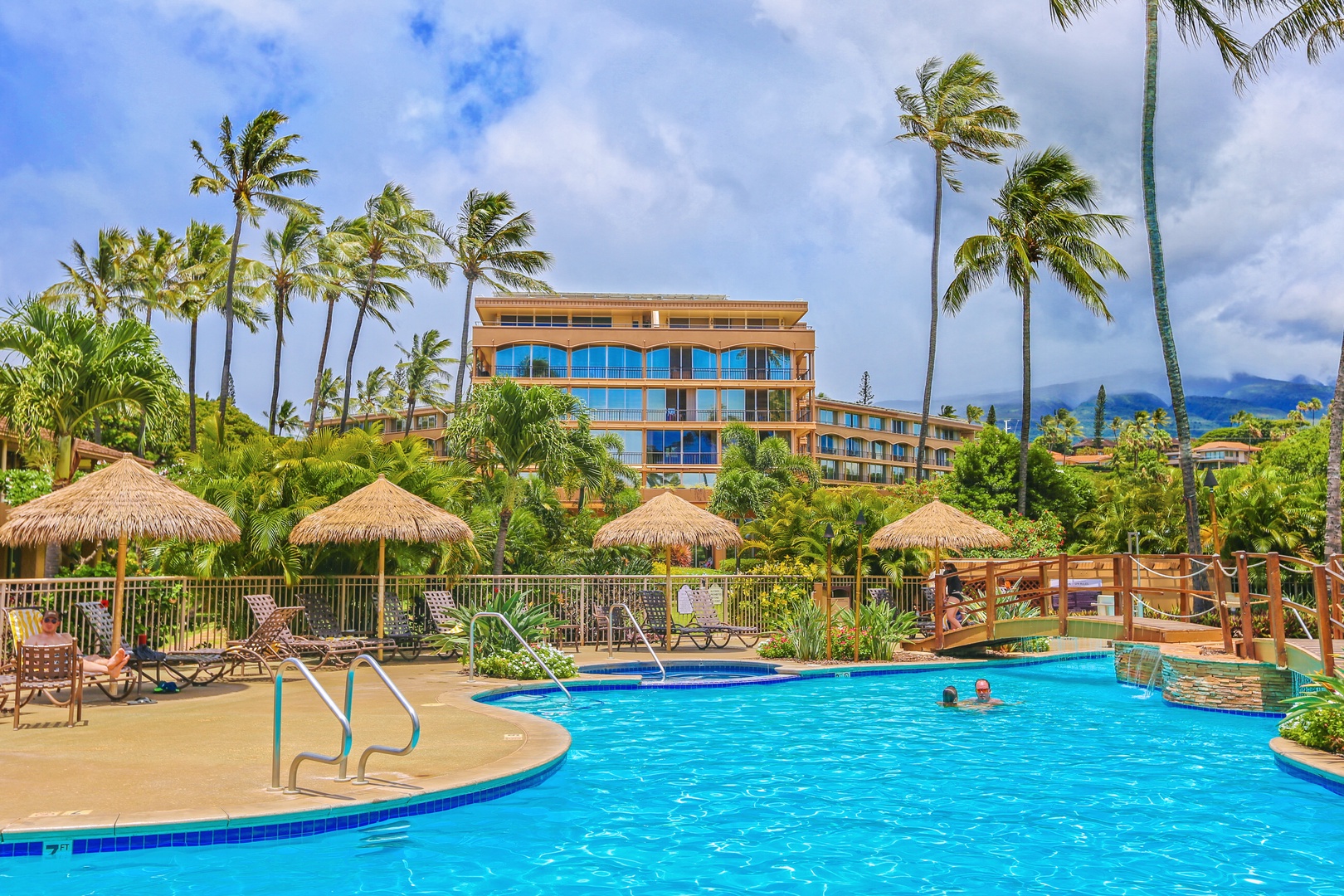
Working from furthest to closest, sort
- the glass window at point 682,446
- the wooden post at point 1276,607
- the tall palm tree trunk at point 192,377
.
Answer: the glass window at point 682,446
the tall palm tree trunk at point 192,377
the wooden post at point 1276,607

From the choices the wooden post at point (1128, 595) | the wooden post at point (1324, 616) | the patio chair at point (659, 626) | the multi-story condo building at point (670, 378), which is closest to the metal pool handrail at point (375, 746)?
the wooden post at point (1324, 616)

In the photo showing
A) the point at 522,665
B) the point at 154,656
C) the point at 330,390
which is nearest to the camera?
the point at 154,656

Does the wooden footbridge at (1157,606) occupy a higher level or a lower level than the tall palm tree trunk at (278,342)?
lower

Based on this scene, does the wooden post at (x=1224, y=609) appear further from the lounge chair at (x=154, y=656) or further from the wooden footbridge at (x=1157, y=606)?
the lounge chair at (x=154, y=656)

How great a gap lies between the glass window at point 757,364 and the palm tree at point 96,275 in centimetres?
2798

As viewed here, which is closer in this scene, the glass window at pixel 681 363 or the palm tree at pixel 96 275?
the palm tree at pixel 96 275

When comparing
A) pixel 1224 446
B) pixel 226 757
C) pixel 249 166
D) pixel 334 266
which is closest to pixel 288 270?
pixel 334 266

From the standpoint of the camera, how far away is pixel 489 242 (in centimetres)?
4128

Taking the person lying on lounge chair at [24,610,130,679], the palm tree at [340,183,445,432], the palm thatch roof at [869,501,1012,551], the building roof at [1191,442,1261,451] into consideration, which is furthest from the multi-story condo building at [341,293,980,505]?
the building roof at [1191,442,1261,451]

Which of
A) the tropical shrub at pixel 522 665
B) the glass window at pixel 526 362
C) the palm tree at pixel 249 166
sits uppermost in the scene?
the palm tree at pixel 249 166

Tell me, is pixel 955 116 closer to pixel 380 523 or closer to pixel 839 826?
pixel 380 523

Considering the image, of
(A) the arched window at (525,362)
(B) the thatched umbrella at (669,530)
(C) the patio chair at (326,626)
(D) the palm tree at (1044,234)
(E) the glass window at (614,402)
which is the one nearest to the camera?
(C) the patio chair at (326,626)

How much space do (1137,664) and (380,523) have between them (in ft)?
36.1

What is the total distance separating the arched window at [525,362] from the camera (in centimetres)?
5256
